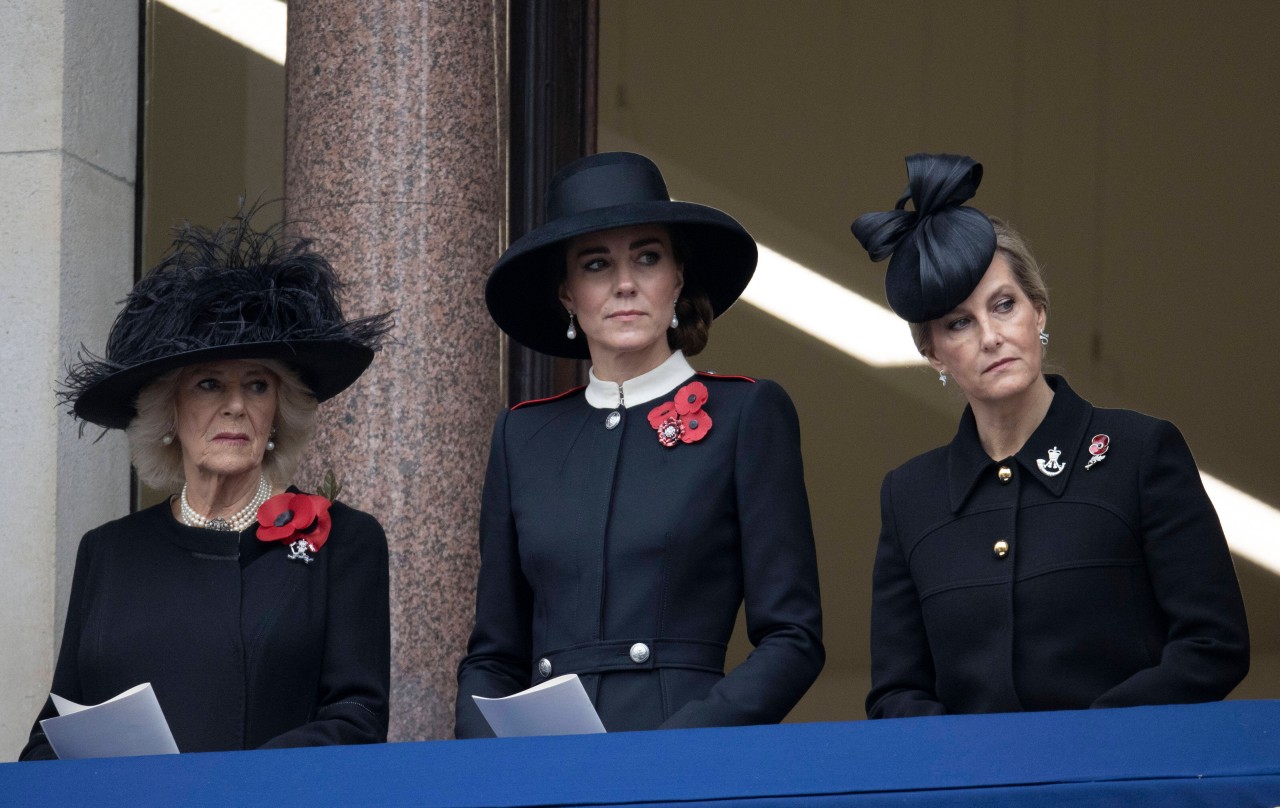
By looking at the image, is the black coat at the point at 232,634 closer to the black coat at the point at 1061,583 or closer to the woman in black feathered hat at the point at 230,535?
the woman in black feathered hat at the point at 230,535

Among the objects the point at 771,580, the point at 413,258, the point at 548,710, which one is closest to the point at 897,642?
the point at 771,580

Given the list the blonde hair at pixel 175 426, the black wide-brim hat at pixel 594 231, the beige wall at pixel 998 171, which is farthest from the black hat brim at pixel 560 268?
the beige wall at pixel 998 171

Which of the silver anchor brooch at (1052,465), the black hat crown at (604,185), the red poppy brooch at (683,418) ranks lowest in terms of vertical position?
the silver anchor brooch at (1052,465)

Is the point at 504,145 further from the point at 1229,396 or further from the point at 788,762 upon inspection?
the point at 1229,396

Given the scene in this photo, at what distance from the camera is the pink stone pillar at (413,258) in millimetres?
4477

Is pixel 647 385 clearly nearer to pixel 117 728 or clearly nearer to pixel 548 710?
pixel 548 710

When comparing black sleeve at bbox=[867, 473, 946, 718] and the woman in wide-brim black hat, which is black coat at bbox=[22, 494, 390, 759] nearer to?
the woman in wide-brim black hat

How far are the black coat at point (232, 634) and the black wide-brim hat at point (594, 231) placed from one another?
21.0 inches

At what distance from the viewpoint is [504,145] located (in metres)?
4.96

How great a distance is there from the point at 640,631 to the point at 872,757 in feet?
2.76

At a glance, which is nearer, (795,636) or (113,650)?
(795,636)

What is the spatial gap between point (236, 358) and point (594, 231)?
0.73 m

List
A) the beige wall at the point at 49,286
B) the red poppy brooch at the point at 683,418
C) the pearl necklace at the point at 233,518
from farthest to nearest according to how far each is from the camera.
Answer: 1. the beige wall at the point at 49,286
2. the pearl necklace at the point at 233,518
3. the red poppy brooch at the point at 683,418

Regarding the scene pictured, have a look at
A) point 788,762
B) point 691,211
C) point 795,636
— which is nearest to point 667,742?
point 788,762
